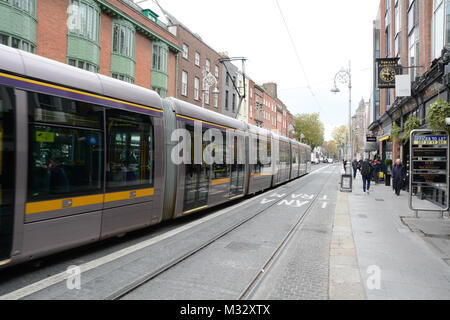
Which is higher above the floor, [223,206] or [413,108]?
[413,108]

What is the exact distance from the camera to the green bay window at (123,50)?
58.6 ft

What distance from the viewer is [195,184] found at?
7777mm

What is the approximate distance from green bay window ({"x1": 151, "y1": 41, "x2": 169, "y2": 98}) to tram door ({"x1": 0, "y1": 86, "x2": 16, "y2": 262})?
18.0 m

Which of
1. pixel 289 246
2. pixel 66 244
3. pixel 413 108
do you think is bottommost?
pixel 289 246

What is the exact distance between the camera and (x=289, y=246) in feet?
19.5

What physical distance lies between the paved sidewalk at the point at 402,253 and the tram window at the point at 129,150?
427 centimetres

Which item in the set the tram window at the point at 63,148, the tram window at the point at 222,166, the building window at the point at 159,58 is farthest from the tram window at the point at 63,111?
the building window at the point at 159,58

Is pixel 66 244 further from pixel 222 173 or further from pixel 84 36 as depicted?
pixel 84 36

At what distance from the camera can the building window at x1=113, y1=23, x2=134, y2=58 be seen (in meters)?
18.0

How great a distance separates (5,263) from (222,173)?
622 centimetres

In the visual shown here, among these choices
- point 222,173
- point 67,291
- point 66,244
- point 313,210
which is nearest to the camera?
point 67,291

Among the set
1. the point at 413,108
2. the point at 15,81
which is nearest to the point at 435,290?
the point at 15,81

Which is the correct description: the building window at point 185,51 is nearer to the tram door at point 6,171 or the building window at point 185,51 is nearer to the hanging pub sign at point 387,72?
the hanging pub sign at point 387,72

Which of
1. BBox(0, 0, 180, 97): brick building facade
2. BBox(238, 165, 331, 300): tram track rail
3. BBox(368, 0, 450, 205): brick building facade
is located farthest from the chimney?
BBox(238, 165, 331, 300): tram track rail
